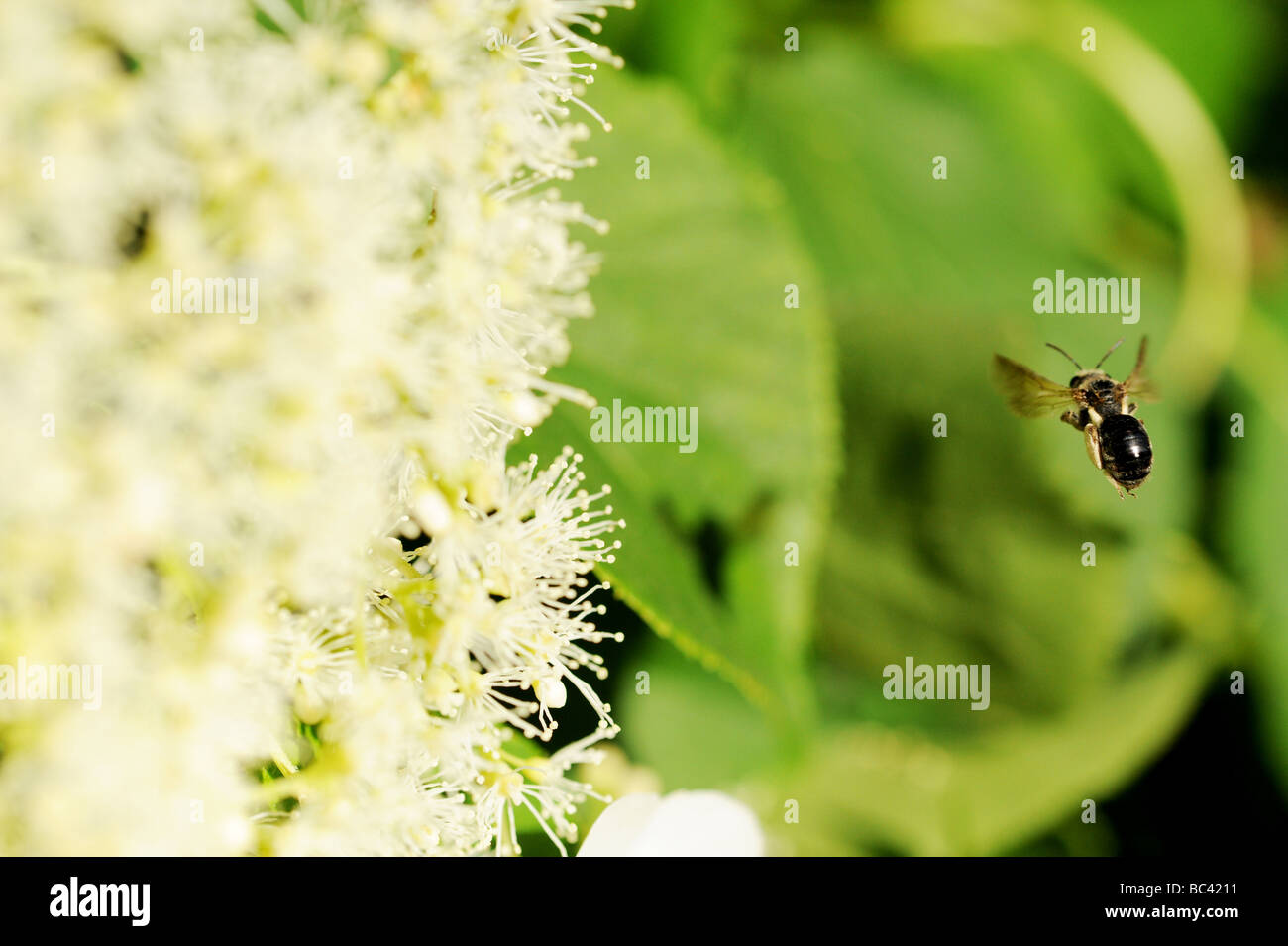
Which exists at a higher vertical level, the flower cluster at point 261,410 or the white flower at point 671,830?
the flower cluster at point 261,410

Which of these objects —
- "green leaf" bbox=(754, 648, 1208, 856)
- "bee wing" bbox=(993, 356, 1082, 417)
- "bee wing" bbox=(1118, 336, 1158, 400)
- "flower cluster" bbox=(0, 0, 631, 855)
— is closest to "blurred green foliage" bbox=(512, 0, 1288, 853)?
"green leaf" bbox=(754, 648, 1208, 856)

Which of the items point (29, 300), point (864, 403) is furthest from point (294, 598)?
point (864, 403)

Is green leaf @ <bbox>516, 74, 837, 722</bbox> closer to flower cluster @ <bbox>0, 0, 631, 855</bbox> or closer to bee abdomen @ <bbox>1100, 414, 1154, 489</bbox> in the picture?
flower cluster @ <bbox>0, 0, 631, 855</bbox>
